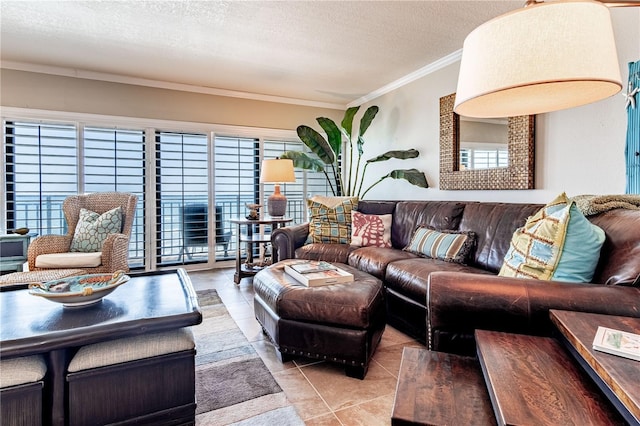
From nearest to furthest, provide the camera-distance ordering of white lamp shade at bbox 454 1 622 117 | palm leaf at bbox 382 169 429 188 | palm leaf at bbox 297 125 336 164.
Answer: white lamp shade at bbox 454 1 622 117
palm leaf at bbox 382 169 429 188
palm leaf at bbox 297 125 336 164

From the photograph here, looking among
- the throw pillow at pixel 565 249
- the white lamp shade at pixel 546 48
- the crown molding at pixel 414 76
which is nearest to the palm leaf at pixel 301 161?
the crown molding at pixel 414 76

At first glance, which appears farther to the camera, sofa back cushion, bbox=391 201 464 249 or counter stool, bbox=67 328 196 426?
sofa back cushion, bbox=391 201 464 249

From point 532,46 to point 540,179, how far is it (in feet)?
7.65

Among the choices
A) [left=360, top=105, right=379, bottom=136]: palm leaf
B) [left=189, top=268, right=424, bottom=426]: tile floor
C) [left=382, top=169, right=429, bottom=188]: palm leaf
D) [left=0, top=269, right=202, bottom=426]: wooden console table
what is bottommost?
[left=189, top=268, right=424, bottom=426]: tile floor

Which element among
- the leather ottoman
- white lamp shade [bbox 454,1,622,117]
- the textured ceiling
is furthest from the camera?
the textured ceiling

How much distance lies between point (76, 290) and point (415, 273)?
195 centimetres

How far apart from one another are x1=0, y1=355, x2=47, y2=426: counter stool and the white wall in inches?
130

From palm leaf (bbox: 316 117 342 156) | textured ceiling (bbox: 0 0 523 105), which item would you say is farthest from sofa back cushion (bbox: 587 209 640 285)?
palm leaf (bbox: 316 117 342 156)

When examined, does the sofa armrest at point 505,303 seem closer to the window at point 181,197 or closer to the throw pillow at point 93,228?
the throw pillow at point 93,228

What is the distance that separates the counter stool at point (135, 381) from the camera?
1354 mm

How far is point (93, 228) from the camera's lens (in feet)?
10.6

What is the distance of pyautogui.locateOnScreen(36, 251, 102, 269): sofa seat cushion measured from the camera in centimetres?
290

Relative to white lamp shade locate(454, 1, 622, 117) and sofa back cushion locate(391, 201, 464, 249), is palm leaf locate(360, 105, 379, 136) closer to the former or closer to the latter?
sofa back cushion locate(391, 201, 464, 249)

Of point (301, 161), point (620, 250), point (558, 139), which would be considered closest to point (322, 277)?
point (620, 250)
